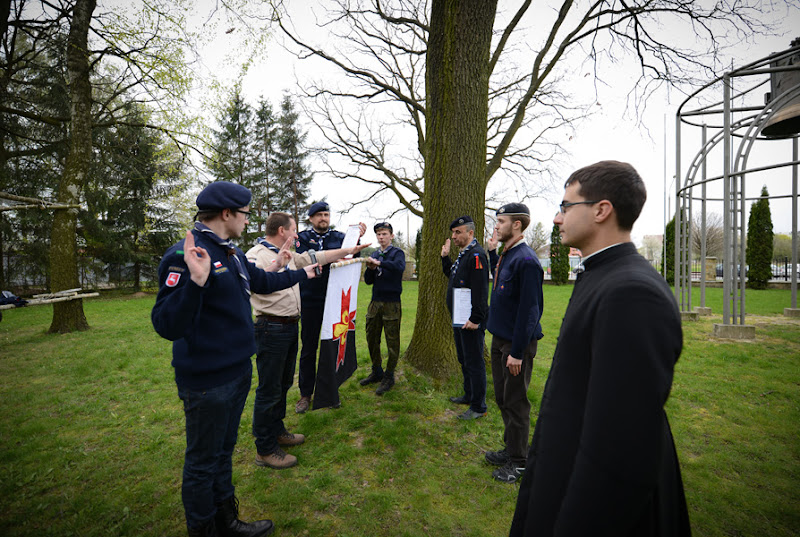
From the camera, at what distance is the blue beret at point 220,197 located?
2.26 metres

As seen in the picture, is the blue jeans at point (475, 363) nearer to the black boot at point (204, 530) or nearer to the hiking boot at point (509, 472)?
the hiking boot at point (509, 472)

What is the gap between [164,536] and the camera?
2.56 metres

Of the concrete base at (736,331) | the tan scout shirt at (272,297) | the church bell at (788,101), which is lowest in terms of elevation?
the concrete base at (736,331)

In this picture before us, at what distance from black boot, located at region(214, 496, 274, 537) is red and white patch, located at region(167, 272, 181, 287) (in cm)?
165

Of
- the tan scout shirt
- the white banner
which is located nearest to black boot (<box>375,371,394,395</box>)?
the white banner

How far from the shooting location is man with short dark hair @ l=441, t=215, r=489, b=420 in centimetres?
410

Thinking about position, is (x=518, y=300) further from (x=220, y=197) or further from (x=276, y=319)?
(x=220, y=197)

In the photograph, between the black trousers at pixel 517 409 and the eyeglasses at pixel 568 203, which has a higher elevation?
the eyeglasses at pixel 568 203

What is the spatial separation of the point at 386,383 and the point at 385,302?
114 cm

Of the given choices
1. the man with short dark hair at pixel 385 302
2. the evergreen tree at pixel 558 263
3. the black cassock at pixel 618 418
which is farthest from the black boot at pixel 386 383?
the evergreen tree at pixel 558 263

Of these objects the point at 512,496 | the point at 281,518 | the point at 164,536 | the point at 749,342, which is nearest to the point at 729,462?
the point at 512,496

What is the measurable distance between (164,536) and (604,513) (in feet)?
10.0

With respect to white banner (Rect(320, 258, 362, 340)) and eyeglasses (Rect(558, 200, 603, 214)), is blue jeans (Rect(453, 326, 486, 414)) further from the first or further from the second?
eyeglasses (Rect(558, 200, 603, 214))

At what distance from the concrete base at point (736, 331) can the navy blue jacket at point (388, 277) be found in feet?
27.4
